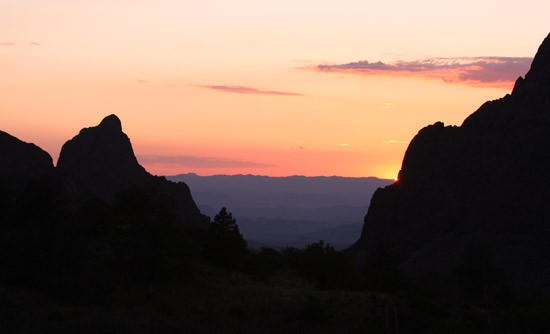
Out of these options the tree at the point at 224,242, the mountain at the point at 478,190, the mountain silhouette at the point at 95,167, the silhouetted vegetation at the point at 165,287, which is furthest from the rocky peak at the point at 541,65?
the tree at the point at 224,242

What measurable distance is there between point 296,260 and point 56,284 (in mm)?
33163

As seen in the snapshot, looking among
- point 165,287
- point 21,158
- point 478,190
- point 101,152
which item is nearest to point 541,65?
point 478,190

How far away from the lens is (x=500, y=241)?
95.9 m

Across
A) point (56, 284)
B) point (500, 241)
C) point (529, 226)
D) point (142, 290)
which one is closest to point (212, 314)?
point (142, 290)

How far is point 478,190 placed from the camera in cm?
11344

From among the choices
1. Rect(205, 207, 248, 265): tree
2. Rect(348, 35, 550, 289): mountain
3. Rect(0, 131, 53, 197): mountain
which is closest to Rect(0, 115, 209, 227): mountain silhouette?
Rect(0, 131, 53, 197): mountain

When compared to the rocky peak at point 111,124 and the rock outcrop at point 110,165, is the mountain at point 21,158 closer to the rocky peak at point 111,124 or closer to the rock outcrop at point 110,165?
the rock outcrop at point 110,165

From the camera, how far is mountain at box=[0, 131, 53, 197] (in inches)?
5340

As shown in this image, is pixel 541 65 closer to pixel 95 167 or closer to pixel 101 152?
pixel 95 167

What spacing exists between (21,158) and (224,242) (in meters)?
101

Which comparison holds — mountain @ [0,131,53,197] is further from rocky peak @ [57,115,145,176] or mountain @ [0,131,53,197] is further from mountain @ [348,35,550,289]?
mountain @ [348,35,550,289]

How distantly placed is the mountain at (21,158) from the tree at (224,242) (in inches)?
3456

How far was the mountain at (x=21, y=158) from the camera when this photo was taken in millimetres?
135625

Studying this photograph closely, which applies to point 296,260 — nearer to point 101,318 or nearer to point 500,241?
point 101,318
